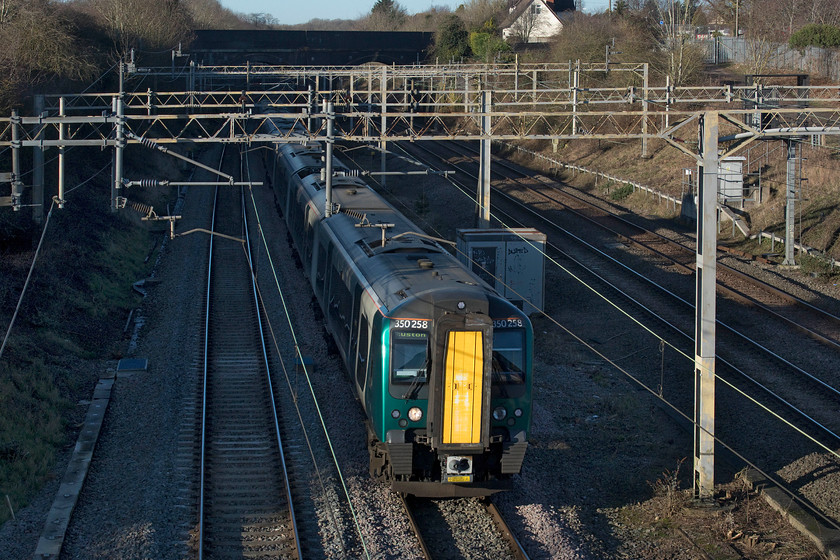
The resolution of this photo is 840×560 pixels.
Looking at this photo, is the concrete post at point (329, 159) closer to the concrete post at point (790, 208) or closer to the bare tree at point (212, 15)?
the concrete post at point (790, 208)

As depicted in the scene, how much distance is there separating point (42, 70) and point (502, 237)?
17716mm

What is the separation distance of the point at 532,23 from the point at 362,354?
7080 centimetres

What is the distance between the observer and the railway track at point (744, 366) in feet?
44.7

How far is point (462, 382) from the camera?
10.2 meters

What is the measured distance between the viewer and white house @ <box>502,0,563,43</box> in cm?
7669

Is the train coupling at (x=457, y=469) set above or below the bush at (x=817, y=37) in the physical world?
below

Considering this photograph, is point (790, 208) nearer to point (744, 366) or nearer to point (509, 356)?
point (744, 366)

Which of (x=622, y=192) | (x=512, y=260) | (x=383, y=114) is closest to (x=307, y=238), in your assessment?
(x=383, y=114)

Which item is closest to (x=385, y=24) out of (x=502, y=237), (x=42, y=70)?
(x=42, y=70)

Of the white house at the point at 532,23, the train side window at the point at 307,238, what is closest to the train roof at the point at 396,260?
the train side window at the point at 307,238

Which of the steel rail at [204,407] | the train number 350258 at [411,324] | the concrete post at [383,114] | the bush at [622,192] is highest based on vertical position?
the concrete post at [383,114]

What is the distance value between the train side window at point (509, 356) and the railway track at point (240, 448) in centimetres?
307

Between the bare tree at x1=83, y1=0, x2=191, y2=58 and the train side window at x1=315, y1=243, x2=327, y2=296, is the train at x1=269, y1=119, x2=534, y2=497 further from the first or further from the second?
the bare tree at x1=83, y1=0, x2=191, y2=58

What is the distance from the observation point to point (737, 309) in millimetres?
20422
